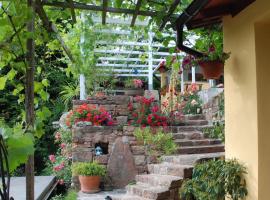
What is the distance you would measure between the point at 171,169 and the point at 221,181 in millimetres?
2353

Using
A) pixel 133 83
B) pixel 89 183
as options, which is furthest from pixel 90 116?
pixel 133 83

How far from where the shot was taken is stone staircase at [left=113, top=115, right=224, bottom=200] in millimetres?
5324

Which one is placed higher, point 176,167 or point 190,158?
point 190,158

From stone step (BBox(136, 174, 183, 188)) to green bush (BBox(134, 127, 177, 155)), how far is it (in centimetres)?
74

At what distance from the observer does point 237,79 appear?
354cm

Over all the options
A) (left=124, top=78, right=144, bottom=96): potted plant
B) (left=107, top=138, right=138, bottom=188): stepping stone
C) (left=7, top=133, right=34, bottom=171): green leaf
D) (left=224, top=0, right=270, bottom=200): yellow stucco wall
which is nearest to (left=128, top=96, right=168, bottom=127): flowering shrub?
(left=107, top=138, right=138, bottom=188): stepping stone

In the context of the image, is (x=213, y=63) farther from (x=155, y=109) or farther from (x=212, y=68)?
(x=155, y=109)

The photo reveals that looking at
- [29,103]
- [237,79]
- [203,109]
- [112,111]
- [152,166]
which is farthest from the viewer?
[203,109]

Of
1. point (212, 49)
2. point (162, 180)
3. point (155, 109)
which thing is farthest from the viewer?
point (155, 109)

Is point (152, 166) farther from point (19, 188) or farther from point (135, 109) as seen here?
point (19, 188)

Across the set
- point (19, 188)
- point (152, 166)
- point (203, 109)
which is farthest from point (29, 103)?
point (203, 109)

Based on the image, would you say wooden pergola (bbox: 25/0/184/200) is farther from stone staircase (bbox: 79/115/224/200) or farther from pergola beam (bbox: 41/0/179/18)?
stone staircase (bbox: 79/115/224/200)

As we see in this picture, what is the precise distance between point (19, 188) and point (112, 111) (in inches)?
96.0

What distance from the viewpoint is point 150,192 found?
5.29m
